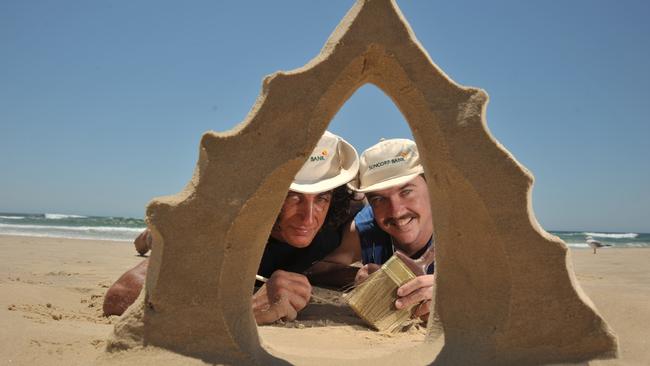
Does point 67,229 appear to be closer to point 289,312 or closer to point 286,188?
point 289,312

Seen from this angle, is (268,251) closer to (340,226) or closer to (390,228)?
(340,226)

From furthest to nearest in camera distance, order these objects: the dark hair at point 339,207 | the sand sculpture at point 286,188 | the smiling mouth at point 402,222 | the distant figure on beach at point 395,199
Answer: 1. the dark hair at point 339,207
2. the smiling mouth at point 402,222
3. the distant figure on beach at point 395,199
4. the sand sculpture at point 286,188

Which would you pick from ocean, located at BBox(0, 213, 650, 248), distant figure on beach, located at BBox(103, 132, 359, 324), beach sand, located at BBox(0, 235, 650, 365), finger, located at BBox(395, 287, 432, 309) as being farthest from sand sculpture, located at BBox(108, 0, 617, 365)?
ocean, located at BBox(0, 213, 650, 248)

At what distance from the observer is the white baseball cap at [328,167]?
3.36 meters

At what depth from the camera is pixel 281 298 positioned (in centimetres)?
294

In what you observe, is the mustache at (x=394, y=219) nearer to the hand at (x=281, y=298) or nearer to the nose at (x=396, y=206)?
the nose at (x=396, y=206)

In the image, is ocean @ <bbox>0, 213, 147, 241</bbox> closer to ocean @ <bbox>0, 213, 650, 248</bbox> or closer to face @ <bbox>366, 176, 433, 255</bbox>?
ocean @ <bbox>0, 213, 650, 248</bbox>

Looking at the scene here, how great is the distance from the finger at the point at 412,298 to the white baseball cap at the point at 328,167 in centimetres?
95

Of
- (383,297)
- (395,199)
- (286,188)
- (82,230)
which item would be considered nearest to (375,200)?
(395,199)

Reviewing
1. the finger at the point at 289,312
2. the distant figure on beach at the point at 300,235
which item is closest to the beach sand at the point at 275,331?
the finger at the point at 289,312

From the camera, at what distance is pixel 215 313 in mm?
1679

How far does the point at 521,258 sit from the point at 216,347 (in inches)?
43.7

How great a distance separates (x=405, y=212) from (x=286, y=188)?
206 cm

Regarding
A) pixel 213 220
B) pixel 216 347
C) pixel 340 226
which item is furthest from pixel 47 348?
pixel 340 226
